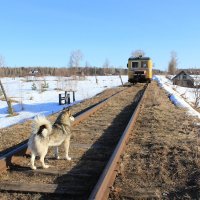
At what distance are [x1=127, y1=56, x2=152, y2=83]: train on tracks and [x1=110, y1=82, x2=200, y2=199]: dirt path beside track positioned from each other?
25.3 metres

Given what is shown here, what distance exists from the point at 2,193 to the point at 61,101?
1780cm

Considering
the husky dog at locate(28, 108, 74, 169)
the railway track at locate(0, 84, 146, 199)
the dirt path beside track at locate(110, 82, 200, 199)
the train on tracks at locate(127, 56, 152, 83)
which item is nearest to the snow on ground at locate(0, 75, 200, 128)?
the train on tracks at locate(127, 56, 152, 83)

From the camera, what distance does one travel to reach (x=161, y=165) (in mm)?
5574

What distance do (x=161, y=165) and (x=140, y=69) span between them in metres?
28.9

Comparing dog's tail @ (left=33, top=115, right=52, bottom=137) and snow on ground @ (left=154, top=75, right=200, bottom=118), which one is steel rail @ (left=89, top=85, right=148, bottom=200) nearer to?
dog's tail @ (left=33, top=115, right=52, bottom=137)

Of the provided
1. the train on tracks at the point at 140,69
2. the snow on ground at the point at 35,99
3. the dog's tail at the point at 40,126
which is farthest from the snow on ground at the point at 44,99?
the dog's tail at the point at 40,126

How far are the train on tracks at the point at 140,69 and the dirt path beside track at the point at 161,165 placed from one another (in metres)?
25.3

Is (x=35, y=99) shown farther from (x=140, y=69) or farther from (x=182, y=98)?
(x=140, y=69)

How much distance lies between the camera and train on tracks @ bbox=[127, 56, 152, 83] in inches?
1339

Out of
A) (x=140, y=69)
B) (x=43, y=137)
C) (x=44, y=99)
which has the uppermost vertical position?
(x=140, y=69)

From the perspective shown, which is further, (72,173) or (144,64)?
(144,64)

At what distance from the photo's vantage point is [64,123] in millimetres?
6188

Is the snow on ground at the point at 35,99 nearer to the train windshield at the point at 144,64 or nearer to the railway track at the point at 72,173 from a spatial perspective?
the train windshield at the point at 144,64

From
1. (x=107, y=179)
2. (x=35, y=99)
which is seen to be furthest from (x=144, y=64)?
(x=107, y=179)
